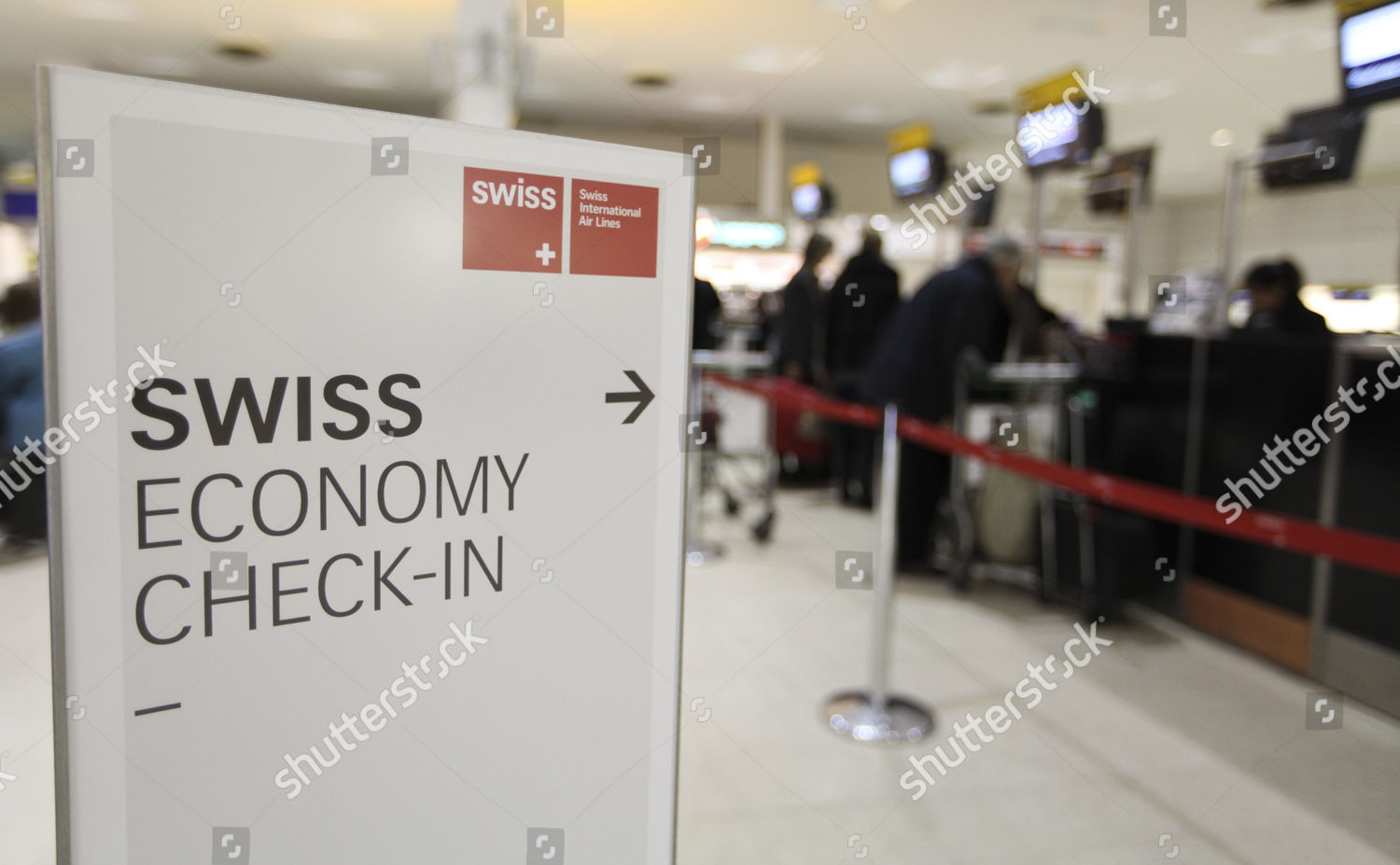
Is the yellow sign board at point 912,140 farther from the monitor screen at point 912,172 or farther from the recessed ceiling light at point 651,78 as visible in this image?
the recessed ceiling light at point 651,78

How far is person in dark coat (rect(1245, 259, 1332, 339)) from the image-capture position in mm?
3596

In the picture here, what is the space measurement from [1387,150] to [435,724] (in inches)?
575

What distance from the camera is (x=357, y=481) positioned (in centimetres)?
125

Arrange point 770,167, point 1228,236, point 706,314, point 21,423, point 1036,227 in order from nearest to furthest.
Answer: point 1228,236, point 21,423, point 1036,227, point 706,314, point 770,167

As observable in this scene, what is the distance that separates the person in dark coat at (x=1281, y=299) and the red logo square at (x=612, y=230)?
10.2 feet

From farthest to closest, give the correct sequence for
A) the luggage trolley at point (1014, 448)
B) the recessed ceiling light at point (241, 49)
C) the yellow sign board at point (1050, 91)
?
the recessed ceiling light at point (241, 49) → the yellow sign board at point (1050, 91) → the luggage trolley at point (1014, 448)

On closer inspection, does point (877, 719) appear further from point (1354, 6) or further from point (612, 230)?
point (1354, 6)

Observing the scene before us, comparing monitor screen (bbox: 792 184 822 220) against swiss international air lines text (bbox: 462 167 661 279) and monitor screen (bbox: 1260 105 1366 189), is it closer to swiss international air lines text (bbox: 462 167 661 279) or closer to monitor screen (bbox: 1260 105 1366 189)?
monitor screen (bbox: 1260 105 1366 189)

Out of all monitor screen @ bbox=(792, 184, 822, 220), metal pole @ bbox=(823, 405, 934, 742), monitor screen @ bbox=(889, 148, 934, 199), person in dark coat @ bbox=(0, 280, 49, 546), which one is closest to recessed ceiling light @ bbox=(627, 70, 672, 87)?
monitor screen @ bbox=(792, 184, 822, 220)

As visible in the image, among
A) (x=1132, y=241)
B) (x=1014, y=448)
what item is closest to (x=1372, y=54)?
(x=1132, y=241)

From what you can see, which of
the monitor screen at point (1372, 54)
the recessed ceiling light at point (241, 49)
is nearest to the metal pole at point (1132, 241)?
the monitor screen at point (1372, 54)

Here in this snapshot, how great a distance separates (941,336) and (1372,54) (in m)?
1.76

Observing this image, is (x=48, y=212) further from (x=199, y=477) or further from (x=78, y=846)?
(x=78, y=846)

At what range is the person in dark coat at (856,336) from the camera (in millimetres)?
5484
